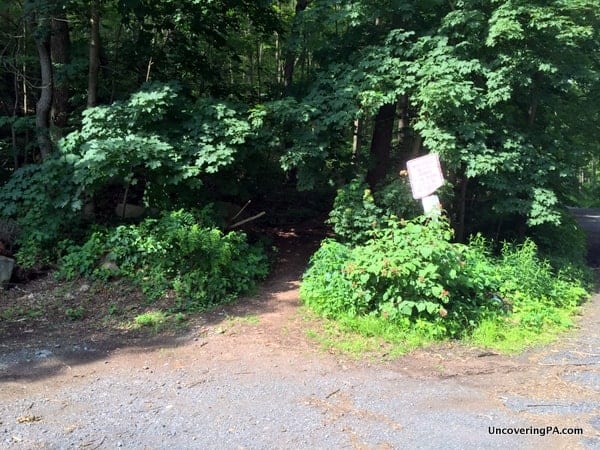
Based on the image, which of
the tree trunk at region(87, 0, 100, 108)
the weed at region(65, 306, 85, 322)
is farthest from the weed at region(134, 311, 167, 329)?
the tree trunk at region(87, 0, 100, 108)

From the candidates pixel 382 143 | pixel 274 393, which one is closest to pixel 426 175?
pixel 274 393

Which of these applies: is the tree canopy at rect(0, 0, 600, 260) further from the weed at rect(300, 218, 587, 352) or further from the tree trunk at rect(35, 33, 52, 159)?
the weed at rect(300, 218, 587, 352)

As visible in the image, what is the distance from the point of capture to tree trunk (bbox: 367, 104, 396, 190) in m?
10.2

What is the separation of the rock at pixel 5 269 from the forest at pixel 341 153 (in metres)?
0.30

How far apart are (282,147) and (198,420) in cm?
584

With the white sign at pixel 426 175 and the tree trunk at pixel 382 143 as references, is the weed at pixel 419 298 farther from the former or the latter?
the tree trunk at pixel 382 143

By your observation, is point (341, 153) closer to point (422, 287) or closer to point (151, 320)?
point (422, 287)

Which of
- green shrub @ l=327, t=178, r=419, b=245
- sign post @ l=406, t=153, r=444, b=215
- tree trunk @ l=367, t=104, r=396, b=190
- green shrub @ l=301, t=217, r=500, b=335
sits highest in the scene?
tree trunk @ l=367, t=104, r=396, b=190

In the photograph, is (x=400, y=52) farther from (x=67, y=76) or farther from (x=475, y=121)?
(x=67, y=76)

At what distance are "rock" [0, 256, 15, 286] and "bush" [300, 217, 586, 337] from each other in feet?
14.5

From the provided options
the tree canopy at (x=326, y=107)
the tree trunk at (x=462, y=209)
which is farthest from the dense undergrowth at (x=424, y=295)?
the tree trunk at (x=462, y=209)

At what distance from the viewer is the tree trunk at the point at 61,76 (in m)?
9.27

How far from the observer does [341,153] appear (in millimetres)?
9742

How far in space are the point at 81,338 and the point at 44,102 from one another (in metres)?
5.40
